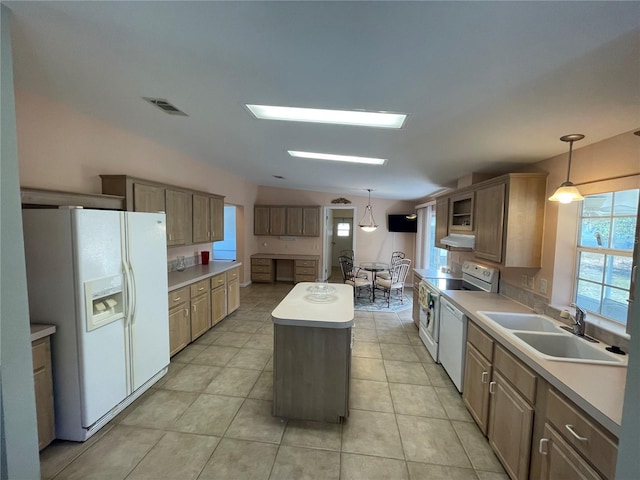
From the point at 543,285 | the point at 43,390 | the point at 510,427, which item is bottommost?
the point at 510,427

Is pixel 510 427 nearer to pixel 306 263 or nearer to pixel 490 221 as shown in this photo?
pixel 490 221

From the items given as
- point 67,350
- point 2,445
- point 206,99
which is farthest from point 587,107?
point 67,350

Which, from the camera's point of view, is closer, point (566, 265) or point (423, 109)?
point (423, 109)

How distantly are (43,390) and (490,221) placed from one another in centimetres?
398

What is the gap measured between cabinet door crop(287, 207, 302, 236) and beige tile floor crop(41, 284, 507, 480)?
14.2 feet

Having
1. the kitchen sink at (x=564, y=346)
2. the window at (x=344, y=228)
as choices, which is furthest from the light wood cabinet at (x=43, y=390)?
the window at (x=344, y=228)

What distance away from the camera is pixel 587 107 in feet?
4.84

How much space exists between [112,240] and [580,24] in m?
2.95

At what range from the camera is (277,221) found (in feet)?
23.7

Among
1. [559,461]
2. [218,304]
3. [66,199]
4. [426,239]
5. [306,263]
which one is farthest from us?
[306,263]

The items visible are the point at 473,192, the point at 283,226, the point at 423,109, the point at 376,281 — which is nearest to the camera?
the point at 423,109

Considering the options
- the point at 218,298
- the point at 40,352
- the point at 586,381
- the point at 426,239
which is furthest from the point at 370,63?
the point at 426,239

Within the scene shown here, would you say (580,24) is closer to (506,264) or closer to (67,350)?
(506,264)

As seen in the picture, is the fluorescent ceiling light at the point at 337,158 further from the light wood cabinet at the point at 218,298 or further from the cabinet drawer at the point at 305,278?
the cabinet drawer at the point at 305,278
